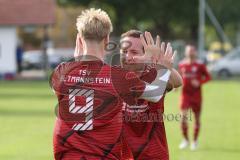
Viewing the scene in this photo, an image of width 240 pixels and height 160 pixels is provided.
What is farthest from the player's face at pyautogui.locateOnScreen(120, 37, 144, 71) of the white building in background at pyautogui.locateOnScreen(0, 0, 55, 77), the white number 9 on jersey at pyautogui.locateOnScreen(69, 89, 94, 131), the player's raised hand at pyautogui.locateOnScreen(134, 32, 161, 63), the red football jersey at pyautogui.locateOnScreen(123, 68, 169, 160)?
the white building in background at pyautogui.locateOnScreen(0, 0, 55, 77)

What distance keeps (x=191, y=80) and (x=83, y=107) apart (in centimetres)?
1022

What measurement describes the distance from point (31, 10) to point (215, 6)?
62.9 ft

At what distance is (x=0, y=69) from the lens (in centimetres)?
4812

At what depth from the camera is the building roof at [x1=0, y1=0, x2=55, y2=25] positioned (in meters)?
49.3

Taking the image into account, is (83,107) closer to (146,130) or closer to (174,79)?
(174,79)

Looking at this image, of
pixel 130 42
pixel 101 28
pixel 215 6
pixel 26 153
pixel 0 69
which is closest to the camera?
pixel 101 28

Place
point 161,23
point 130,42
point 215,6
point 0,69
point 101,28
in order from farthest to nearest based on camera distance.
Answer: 1. point 161,23
2. point 215,6
3. point 0,69
4. point 130,42
5. point 101,28

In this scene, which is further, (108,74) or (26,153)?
(26,153)

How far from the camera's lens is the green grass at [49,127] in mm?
14683

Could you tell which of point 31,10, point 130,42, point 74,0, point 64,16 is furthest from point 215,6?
point 130,42

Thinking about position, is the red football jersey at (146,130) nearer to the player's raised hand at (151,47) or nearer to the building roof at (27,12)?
the player's raised hand at (151,47)

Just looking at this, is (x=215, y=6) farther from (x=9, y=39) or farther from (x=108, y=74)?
(x=108, y=74)

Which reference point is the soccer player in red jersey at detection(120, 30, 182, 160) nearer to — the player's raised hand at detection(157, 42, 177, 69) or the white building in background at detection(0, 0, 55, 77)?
the player's raised hand at detection(157, 42, 177, 69)

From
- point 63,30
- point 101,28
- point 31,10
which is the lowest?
point 63,30
